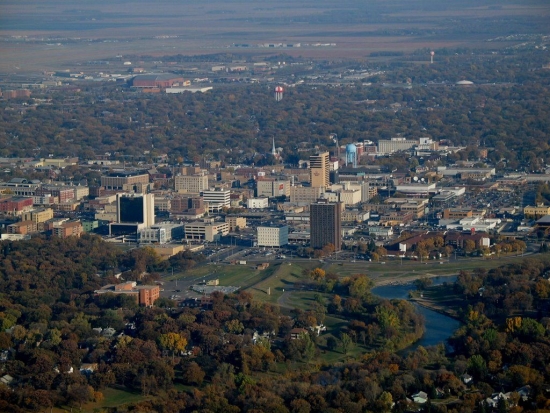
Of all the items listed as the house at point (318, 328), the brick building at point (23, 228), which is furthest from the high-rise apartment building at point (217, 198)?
the house at point (318, 328)

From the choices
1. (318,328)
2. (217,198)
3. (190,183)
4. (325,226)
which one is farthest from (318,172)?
(318,328)

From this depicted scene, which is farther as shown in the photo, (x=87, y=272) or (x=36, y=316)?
(x=87, y=272)

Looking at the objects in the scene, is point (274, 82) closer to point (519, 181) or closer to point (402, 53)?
point (402, 53)

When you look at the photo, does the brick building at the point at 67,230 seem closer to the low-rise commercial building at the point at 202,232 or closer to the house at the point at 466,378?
the low-rise commercial building at the point at 202,232

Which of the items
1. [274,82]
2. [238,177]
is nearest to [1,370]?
[238,177]

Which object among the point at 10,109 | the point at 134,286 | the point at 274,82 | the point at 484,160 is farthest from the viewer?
the point at 274,82

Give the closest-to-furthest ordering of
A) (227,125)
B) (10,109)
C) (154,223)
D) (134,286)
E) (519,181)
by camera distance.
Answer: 1. (134,286)
2. (154,223)
3. (519,181)
4. (227,125)
5. (10,109)

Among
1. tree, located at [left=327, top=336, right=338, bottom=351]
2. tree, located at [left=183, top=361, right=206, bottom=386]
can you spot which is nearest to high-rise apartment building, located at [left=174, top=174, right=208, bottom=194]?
tree, located at [left=327, top=336, right=338, bottom=351]
